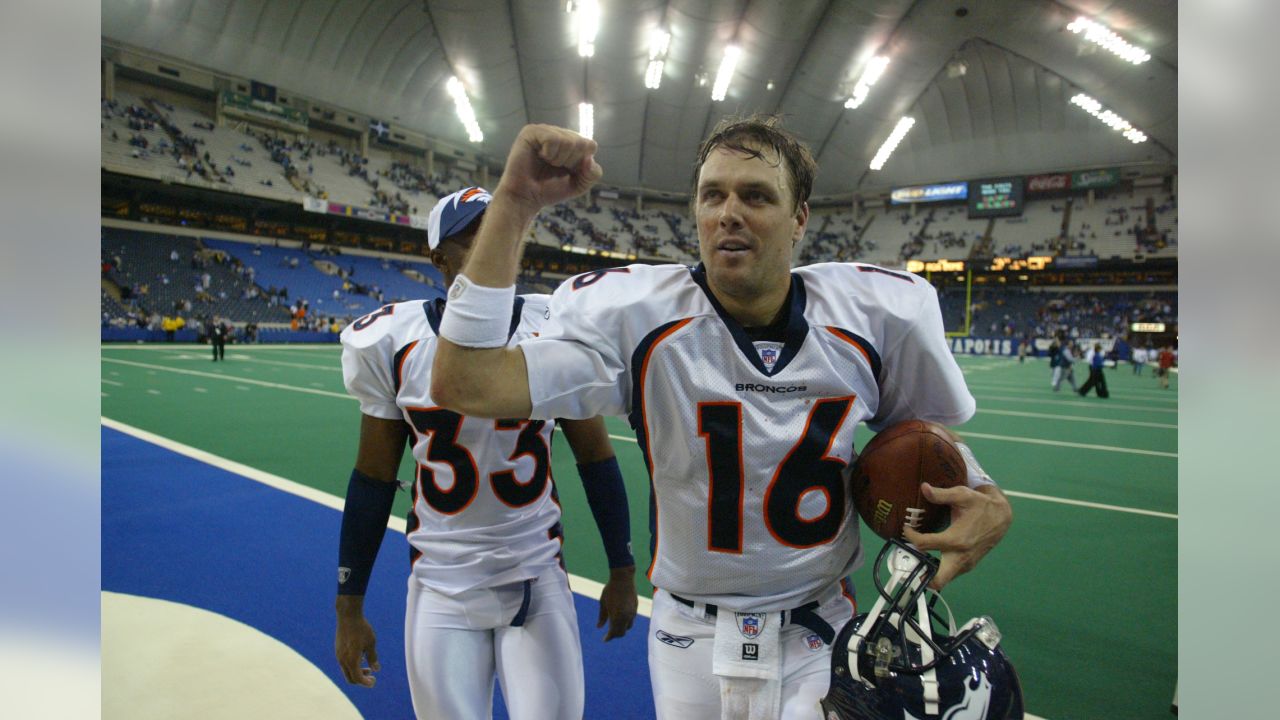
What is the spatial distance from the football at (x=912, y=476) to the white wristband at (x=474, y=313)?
785 mm

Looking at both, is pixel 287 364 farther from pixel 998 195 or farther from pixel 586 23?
pixel 998 195

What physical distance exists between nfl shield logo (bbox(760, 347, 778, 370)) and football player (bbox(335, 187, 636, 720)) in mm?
820

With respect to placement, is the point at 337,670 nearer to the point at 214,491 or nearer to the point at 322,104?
the point at 214,491

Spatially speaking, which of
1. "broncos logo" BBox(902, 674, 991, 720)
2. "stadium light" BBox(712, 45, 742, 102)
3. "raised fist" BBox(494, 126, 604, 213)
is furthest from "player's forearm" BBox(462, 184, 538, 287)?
"stadium light" BBox(712, 45, 742, 102)

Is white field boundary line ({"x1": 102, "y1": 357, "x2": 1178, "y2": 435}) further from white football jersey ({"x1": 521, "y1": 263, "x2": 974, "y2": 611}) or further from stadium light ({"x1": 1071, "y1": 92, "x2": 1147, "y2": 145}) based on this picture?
stadium light ({"x1": 1071, "y1": 92, "x2": 1147, "y2": 145})

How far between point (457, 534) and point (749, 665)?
3.00 feet

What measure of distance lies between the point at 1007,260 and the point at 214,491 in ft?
169

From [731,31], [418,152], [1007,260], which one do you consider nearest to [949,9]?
[731,31]

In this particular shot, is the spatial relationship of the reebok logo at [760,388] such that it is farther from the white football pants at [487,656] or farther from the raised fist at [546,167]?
the white football pants at [487,656]

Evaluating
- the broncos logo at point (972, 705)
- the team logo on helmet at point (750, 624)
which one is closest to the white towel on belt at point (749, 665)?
the team logo on helmet at point (750, 624)

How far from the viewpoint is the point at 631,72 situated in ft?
110

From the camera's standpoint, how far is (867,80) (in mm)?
34969

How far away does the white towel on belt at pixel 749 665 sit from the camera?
1521 millimetres

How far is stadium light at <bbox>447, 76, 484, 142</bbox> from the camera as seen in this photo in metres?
37.3
